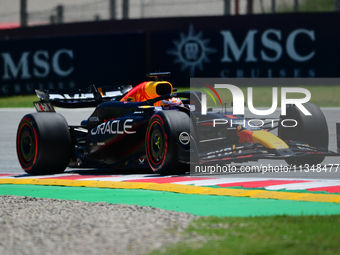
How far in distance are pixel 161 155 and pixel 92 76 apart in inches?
579

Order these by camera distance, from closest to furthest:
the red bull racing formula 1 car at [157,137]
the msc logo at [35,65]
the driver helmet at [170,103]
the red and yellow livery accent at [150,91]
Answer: the red bull racing formula 1 car at [157,137], the driver helmet at [170,103], the red and yellow livery accent at [150,91], the msc logo at [35,65]

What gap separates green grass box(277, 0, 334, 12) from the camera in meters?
22.2

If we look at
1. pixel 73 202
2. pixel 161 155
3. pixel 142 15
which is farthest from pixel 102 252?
pixel 142 15

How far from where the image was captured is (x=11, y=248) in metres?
4.03

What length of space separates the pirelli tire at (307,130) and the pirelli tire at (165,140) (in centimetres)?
160

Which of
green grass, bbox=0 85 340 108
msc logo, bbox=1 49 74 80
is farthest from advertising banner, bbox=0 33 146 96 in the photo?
green grass, bbox=0 85 340 108

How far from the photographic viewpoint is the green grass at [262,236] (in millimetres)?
3799

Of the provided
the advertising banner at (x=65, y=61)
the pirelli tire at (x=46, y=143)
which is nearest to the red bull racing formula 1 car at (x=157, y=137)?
the pirelli tire at (x=46, y=143)

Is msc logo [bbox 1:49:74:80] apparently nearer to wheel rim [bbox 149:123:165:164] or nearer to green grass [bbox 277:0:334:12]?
green grass [bbox 277:0:334:12]

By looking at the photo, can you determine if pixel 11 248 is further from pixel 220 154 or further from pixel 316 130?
pixel 316 130

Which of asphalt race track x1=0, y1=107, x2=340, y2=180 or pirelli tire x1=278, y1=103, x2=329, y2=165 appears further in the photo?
pirelli tire x1=278, y1=103, x2=329, y2=165

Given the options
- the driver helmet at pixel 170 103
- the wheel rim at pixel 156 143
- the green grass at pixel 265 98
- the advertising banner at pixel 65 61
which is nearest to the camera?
the wheel rim at pixel 156 143

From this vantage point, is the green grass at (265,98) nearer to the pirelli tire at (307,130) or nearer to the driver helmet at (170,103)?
the pirelli tire at (307,130)

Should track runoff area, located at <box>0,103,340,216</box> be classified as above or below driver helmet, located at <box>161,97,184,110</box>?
below
